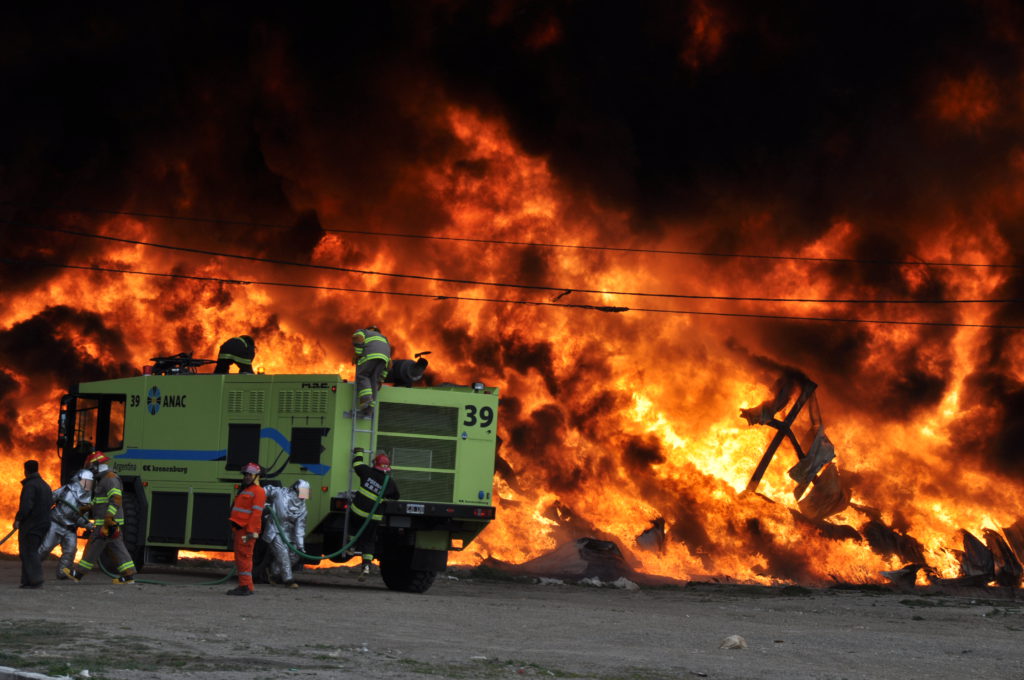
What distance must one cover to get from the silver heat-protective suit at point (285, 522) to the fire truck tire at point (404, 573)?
5.57ft

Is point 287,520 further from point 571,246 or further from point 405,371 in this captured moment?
point 571,246

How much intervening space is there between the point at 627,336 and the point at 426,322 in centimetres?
533

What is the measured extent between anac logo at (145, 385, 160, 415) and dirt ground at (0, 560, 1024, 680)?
9.10 ft

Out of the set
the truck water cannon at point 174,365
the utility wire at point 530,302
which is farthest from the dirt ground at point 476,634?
the utility wire at point 530,302

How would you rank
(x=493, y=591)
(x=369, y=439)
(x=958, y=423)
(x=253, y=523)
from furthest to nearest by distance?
(x=958, y=423) → (x=493, y=591) → (x=369, y=439) → (x=253, y=523)

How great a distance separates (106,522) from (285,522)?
100 inches

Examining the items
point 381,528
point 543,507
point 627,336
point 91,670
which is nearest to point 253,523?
point 381,528

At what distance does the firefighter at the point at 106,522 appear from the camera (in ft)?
65.5

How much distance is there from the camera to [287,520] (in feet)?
68.0

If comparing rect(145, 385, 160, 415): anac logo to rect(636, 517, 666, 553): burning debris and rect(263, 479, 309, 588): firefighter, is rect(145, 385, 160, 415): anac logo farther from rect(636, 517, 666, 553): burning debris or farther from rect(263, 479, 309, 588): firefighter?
rect(636, 517, 666, 553): burning debris

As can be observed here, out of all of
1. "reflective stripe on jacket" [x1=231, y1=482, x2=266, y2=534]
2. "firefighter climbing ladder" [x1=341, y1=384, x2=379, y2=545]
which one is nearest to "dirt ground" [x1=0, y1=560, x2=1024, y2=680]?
"reflective stripe on jacket" [x1=231, y1=482, x2=266, y2=534]

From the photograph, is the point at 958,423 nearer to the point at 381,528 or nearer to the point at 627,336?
the point at 627,336

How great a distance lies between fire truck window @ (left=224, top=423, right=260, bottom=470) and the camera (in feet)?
70.7

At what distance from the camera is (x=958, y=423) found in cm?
3142
